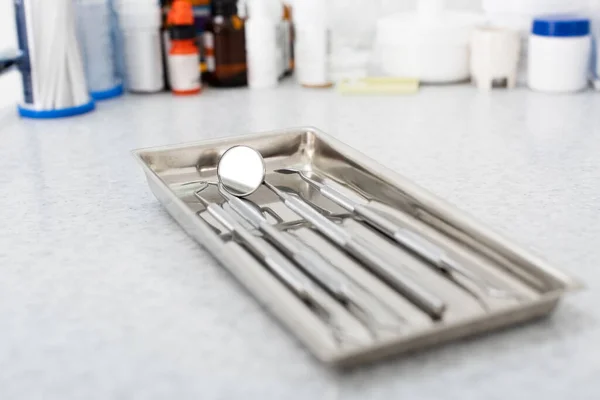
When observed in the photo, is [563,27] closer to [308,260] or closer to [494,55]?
[494,55]

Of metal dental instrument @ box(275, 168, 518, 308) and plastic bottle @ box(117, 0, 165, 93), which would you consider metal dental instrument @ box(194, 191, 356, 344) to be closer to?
metal dental instrument @ box(275, 168, 518, 308)

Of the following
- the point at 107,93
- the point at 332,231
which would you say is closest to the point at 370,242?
the point at 332,231

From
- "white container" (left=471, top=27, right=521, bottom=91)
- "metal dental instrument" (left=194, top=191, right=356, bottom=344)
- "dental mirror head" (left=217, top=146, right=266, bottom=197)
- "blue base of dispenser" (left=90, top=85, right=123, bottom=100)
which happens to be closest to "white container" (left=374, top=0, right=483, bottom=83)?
"white container" (left=471, top=27, right=521, bottom=91)

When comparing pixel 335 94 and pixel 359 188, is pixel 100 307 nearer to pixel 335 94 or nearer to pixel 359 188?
pixel 359 188

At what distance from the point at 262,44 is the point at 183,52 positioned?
0.12 meters

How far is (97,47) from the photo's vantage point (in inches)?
44.4

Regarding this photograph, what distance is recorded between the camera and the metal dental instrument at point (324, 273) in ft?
1.52

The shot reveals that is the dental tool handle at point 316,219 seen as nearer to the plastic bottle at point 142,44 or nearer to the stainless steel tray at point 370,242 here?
the stainless steel tray at point 370,242

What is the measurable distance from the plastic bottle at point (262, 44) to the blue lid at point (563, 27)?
39 centimetres

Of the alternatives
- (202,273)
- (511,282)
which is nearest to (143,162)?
(202,273)

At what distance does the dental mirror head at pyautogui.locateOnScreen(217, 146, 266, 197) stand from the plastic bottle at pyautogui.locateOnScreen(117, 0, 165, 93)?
509 millimetres

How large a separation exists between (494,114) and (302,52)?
33cm

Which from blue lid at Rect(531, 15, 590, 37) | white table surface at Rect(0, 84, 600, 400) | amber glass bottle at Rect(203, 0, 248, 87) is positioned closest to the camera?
white table surface at Rect(0, 84, 600, 400)

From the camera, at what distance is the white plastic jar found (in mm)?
1049
